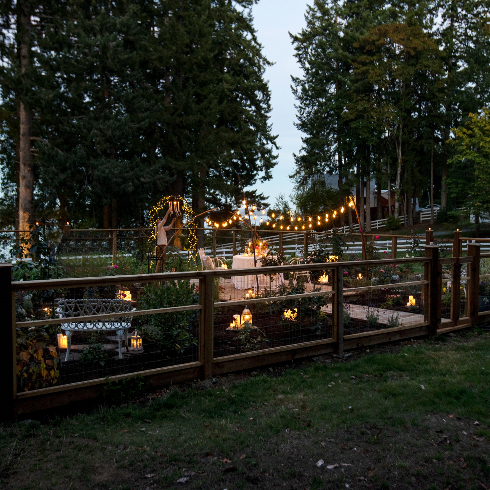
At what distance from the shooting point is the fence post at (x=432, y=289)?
6238mm

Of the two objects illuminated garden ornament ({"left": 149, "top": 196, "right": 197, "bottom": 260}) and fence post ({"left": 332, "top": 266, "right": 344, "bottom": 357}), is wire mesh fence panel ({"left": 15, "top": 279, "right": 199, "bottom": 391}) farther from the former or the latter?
illuminated garden ornament ({"left": 149, "top": 196, "right": 197, "bottom": 260})

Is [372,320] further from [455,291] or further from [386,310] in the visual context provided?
[455,291]

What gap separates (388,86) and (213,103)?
16.6m

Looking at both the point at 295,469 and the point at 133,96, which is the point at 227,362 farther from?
the point at 133,96

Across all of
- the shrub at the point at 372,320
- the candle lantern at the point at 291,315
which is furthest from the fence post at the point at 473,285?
the candle lantern at the point at 291,315

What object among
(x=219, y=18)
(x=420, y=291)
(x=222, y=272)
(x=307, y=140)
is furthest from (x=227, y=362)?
(x=307, y=140)

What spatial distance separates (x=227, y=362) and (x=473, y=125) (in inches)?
1035

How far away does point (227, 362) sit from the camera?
4.65 meters

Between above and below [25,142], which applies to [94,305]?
below

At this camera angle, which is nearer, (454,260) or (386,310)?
(454,260)

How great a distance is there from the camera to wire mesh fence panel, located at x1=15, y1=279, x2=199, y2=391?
382 cm

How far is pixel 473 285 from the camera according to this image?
6.81 metres

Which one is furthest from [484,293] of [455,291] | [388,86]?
[388,86]

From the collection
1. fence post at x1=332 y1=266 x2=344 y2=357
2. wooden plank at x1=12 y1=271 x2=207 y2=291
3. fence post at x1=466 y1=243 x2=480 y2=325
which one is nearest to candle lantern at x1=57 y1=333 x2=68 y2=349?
wooden plank at x1=12 y1=271 x2=207 y2=291
